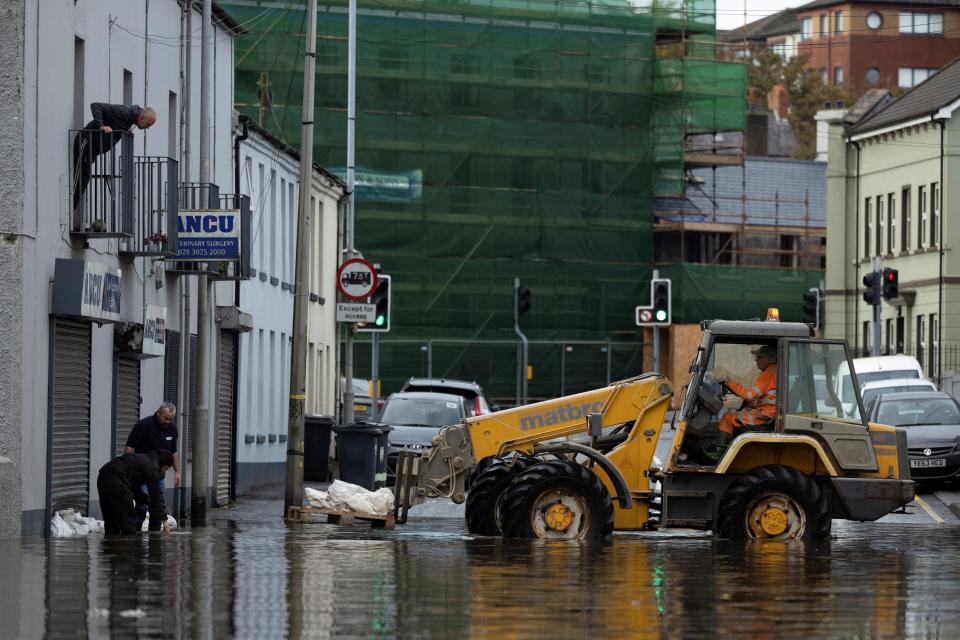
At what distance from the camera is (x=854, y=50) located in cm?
13112

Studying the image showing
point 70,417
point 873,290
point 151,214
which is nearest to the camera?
point 70,417

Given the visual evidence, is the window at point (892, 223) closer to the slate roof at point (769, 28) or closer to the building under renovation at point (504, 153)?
the building under renovation at point (504, 153)

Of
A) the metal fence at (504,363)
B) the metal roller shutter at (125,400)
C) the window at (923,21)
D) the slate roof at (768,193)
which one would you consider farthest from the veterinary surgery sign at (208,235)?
the window at (923,21)

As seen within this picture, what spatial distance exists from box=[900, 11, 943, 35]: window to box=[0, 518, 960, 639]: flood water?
110773 millimetres

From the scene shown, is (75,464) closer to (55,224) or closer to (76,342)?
(76,342)

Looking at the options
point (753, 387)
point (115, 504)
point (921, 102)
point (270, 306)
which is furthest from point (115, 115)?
point (921, 102)

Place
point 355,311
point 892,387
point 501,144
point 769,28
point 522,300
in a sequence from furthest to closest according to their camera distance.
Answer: point 769,28 < point 501,144 < point 522,300 < point 892,387 < point 355,311

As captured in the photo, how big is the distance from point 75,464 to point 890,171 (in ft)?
162

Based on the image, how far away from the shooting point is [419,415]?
3734 centimetres

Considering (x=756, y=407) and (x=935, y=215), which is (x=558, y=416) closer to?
(x=756, y=407)

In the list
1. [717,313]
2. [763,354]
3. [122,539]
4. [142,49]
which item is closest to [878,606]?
[763,354]

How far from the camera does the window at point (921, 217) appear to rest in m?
67.4

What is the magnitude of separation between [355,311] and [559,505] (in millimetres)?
11931

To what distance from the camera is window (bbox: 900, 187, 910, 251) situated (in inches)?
2714
